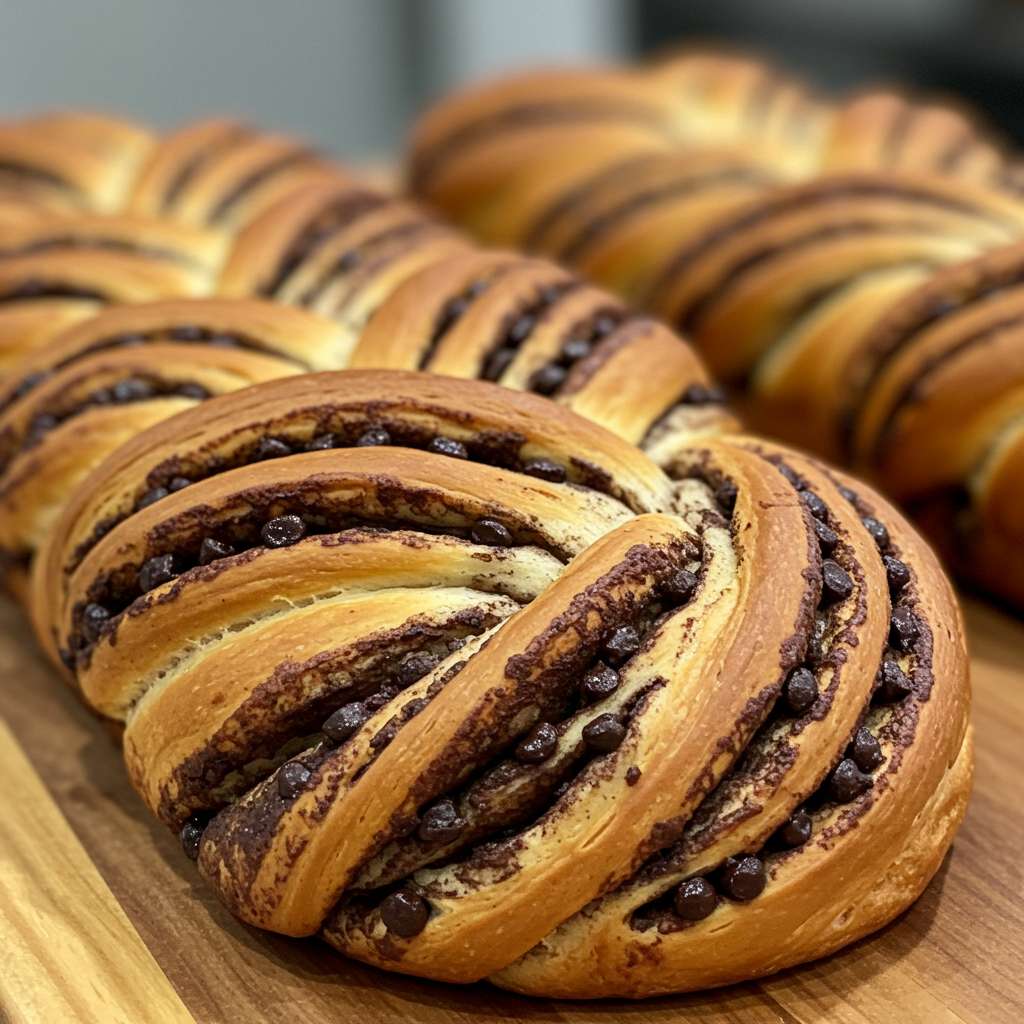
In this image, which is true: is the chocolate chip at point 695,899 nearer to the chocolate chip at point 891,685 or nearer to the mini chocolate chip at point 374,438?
the chocolate chip at point 891,685

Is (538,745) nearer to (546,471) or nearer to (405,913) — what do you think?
(405,913)

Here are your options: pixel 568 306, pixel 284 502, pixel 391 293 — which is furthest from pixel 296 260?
pixel 284 502

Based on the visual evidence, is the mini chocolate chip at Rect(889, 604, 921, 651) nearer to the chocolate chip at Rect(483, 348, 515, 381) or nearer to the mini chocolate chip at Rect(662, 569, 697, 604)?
the mini chocolate chip at Rect(662, 569, 697, 604)

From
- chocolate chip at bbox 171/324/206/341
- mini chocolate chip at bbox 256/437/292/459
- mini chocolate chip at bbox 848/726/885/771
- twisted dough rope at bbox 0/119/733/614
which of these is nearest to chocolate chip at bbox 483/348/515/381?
twisted dough rope at bbox 0/119/733/614

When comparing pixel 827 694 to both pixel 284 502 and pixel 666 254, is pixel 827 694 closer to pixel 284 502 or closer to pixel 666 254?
pixel 284 502

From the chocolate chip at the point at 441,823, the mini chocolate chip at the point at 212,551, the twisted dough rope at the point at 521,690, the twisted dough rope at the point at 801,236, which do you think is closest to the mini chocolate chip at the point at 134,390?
the twisted dough rope at the point at 521,690

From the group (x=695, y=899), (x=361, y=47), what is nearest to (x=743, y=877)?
(x=695, y=899)
